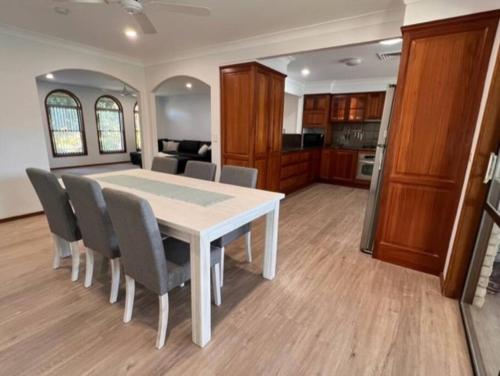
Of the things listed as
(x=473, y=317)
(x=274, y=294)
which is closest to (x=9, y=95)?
(x=274, y=294)

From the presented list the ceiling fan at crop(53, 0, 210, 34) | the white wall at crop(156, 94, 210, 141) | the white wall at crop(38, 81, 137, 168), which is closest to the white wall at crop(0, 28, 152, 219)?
the ceiling fan at crop(53, 0, 210, 34)

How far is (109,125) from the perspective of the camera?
8531 millimetres

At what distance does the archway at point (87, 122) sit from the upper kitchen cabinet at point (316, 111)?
4484 mm

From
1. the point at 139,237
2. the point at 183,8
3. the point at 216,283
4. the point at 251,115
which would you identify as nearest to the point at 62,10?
the point at 183,8

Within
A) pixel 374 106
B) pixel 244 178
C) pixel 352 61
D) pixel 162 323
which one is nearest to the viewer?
pixel 162 323

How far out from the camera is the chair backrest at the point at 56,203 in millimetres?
1946

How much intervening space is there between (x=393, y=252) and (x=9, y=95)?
16.8ft

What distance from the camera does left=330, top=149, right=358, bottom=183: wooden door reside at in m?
6.01

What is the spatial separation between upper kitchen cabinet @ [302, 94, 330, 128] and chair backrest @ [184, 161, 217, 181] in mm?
4431

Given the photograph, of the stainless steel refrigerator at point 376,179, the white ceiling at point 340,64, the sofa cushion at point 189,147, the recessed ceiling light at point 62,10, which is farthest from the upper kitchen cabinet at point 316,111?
the recessed ceiling light at point 62,10

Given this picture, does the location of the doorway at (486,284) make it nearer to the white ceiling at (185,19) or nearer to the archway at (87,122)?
the white ceiling at (185,19)

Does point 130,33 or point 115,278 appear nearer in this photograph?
point 115,278

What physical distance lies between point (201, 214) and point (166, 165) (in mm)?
1909

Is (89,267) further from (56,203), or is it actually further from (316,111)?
(316,111)
